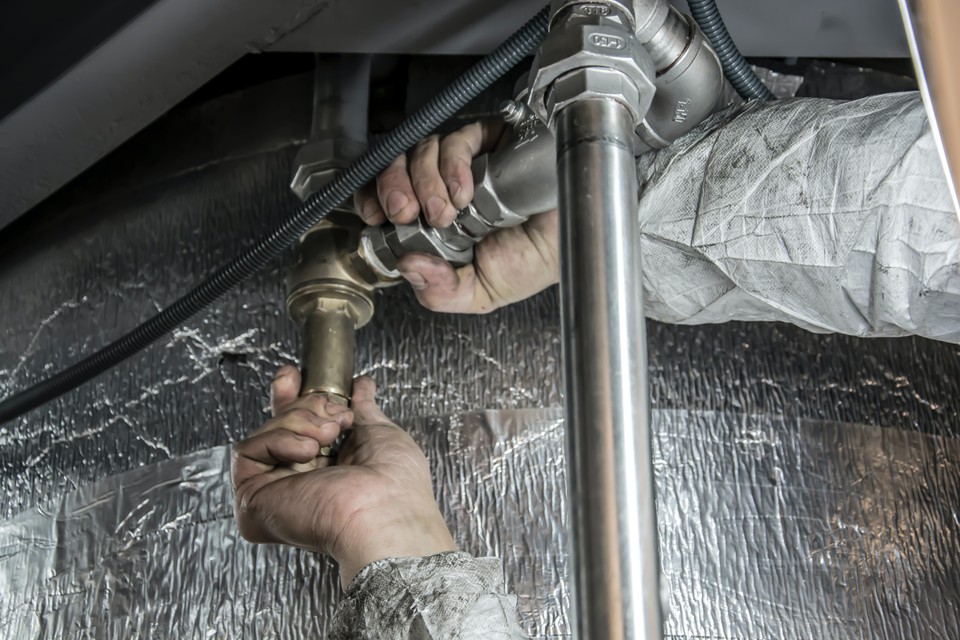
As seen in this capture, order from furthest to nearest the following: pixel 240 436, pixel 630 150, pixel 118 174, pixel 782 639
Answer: pixel 118 174 < pixel 240 436 < pixel 782 639 < pixel 630 150

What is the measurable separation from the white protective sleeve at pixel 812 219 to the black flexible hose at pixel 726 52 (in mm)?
29

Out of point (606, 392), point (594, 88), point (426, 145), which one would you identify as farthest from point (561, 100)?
point (426, 145)

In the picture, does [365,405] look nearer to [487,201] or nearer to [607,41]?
[487,201]

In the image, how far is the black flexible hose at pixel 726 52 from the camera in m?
0.52

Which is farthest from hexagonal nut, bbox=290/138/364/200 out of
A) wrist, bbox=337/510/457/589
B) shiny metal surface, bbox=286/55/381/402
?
wrist, bbox=337/510/457/589

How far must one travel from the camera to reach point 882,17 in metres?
0.63

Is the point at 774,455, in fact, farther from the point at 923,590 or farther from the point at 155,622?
the point at 155,622

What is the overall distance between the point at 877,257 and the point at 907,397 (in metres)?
0.19

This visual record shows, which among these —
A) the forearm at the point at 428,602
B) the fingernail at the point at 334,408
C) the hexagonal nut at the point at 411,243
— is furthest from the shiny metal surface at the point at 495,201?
the forearm at the point at 428,602

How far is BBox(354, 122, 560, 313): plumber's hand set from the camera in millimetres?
601

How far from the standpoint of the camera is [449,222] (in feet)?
2.01

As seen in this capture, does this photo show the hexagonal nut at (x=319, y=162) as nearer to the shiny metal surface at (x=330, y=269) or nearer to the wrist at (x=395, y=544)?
the shiny metal surface at (x=330, y=269)

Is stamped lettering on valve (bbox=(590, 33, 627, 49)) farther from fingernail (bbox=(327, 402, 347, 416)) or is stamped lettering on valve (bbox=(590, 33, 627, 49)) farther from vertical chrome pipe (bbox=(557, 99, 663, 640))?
fingernail (bbox=(327, 402, 347, 416))

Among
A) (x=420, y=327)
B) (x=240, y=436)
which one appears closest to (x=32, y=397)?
(x=240, y=436)
